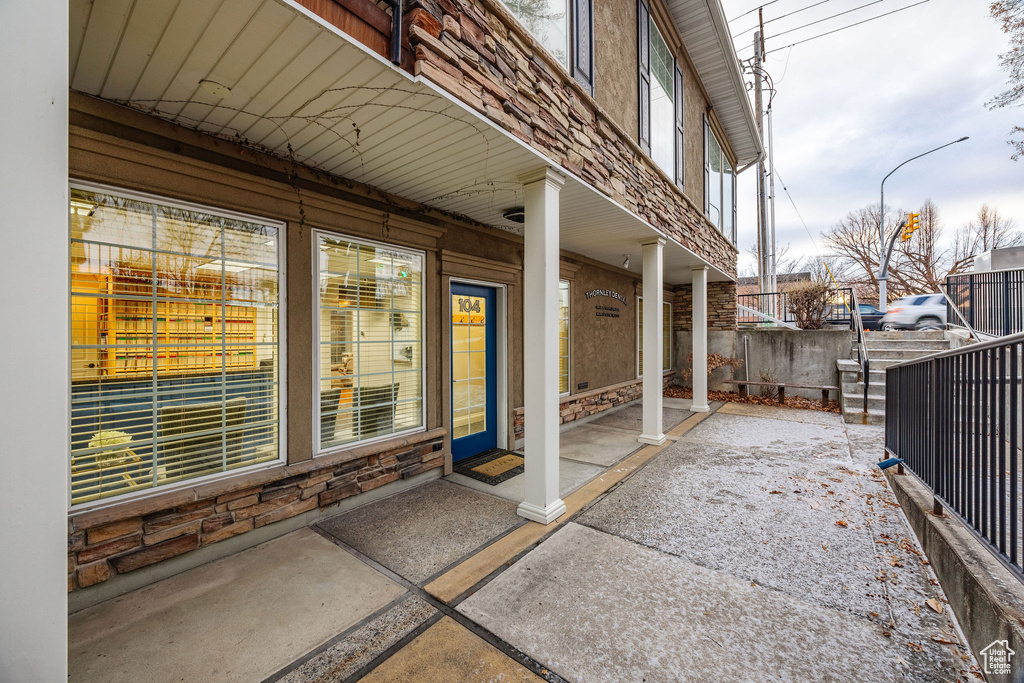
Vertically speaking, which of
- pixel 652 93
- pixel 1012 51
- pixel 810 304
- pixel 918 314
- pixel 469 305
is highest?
pixel 1012 51

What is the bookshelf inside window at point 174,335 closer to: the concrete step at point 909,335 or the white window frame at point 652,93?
the white window frame at point 652,93

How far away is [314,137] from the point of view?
272 cm

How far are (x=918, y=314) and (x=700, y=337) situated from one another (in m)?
9.41

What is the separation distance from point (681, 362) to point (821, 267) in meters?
25.6

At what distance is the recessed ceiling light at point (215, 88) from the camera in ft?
7.00

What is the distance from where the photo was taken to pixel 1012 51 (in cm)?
707

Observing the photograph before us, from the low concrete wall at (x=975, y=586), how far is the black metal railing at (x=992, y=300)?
7624 millimetres

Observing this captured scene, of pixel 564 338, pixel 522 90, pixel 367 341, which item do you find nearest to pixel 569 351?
pixel 564 338

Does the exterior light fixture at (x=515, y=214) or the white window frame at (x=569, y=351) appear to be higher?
the exterior light fixture at (x=515, y=214)

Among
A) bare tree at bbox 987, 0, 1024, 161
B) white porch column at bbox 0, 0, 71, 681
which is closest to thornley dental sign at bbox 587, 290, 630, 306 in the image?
white porch column at bbox 0, 0, 71, 681

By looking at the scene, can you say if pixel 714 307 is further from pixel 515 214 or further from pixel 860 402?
pixel 515 214

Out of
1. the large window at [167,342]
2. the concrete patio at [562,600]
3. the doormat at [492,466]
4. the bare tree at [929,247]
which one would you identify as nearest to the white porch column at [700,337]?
the concrete patio at [562,600]

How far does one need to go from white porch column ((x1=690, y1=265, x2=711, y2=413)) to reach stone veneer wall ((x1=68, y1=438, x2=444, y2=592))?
612 cm

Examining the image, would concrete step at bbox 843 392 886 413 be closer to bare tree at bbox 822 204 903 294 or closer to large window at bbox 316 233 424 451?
large window at bbox 316 233 424 451
